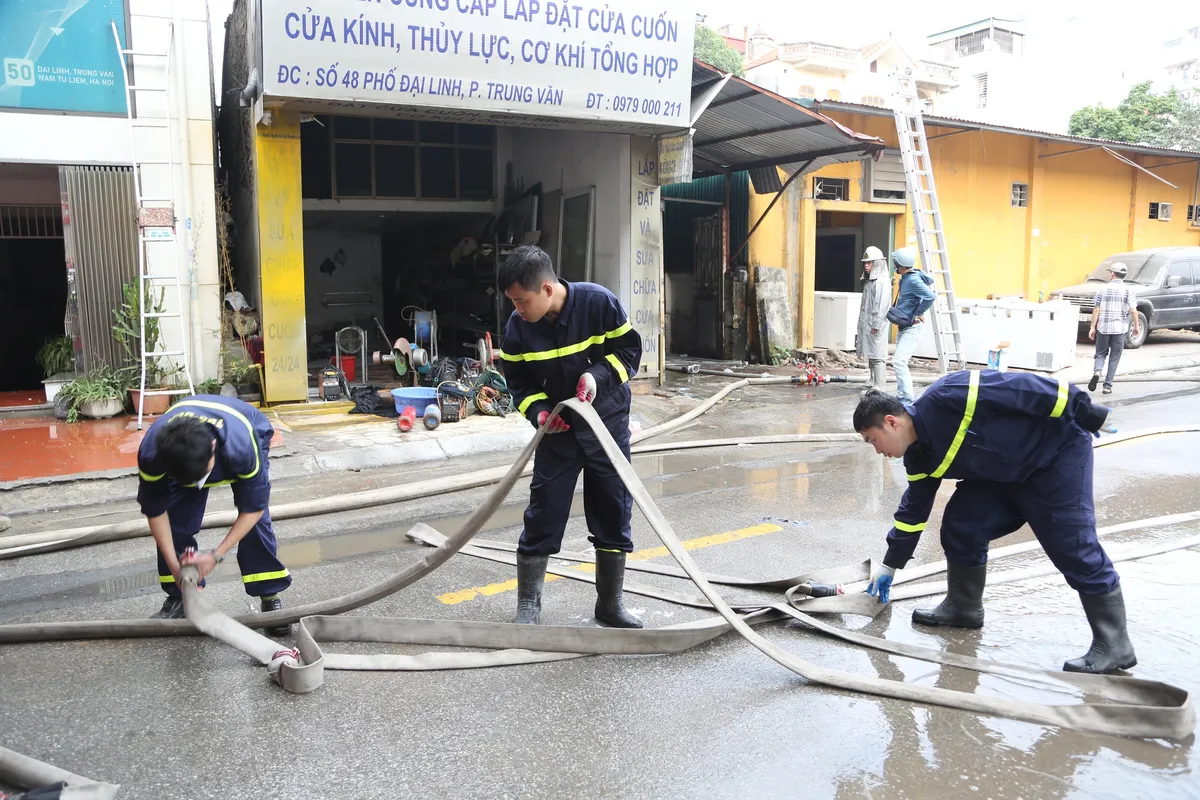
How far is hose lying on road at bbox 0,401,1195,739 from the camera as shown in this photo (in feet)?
10.2

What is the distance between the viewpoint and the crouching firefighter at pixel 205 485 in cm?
340

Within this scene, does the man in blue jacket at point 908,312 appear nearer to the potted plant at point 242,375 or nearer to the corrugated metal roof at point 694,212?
the corrugated metal roof at point 694,212

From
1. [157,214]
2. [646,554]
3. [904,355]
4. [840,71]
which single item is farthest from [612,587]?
[840,71]

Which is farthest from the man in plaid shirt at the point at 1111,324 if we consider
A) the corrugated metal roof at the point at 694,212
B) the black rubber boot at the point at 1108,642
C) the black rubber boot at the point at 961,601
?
the black rubber boot at the point at 1108,642

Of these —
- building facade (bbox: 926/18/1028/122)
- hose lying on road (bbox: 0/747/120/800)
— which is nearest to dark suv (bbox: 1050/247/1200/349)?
hose lying on road (bbox: 0/747/120/800)

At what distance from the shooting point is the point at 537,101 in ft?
31.4

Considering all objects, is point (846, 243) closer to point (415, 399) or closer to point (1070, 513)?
point (415, 399)

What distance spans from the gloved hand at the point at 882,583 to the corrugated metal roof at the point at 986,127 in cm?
1081

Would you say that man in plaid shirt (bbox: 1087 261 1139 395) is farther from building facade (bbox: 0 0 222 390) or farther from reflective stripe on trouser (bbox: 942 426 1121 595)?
building facade (bbox: 0 0 222 390)

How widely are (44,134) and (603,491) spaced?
306 inches

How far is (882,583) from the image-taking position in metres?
4.04

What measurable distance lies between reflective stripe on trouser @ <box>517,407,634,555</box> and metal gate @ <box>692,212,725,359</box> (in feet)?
36.2

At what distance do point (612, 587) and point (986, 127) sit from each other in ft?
51.2

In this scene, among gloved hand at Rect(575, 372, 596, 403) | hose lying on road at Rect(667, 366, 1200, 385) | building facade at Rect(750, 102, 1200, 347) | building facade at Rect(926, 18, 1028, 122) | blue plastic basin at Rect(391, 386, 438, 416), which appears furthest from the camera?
building facade at Rect(926, 18, 1028, 122)
